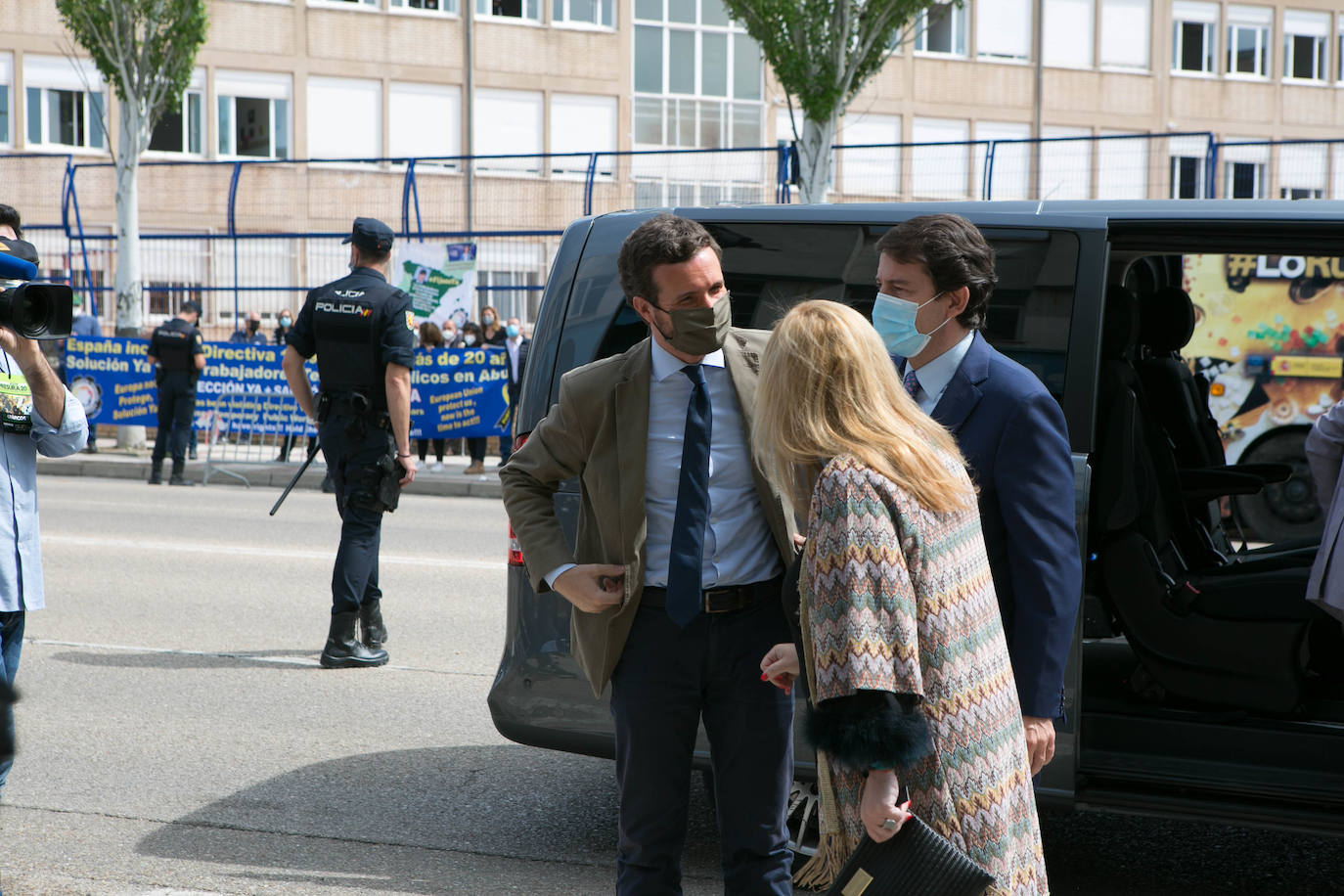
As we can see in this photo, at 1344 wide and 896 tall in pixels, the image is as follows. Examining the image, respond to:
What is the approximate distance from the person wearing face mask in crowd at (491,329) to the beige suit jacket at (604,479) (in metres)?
15.3

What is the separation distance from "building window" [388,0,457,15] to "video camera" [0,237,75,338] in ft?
104

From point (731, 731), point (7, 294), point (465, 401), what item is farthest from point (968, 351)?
point (465, 401)

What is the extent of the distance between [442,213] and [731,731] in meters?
19.9

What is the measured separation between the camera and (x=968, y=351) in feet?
10.2

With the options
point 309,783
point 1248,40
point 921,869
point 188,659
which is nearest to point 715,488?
point 921,869

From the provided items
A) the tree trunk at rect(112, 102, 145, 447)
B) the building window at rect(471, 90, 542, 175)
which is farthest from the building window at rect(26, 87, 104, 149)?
the tree trunk at rect(112, 102, 145, 447)

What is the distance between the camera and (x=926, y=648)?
2529mm

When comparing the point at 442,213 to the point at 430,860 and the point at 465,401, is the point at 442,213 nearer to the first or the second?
the point at 465,401

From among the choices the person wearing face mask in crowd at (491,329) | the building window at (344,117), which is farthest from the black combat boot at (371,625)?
the building window at (344,117)

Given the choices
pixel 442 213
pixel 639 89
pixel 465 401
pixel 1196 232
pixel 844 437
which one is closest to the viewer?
pixel 844 437

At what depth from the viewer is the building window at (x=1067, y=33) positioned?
36531 mm

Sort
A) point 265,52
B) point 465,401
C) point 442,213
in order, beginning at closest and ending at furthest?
point 465,401, point 442,213, point 265,52

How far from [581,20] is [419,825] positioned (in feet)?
105

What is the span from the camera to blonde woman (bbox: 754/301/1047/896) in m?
2.47
